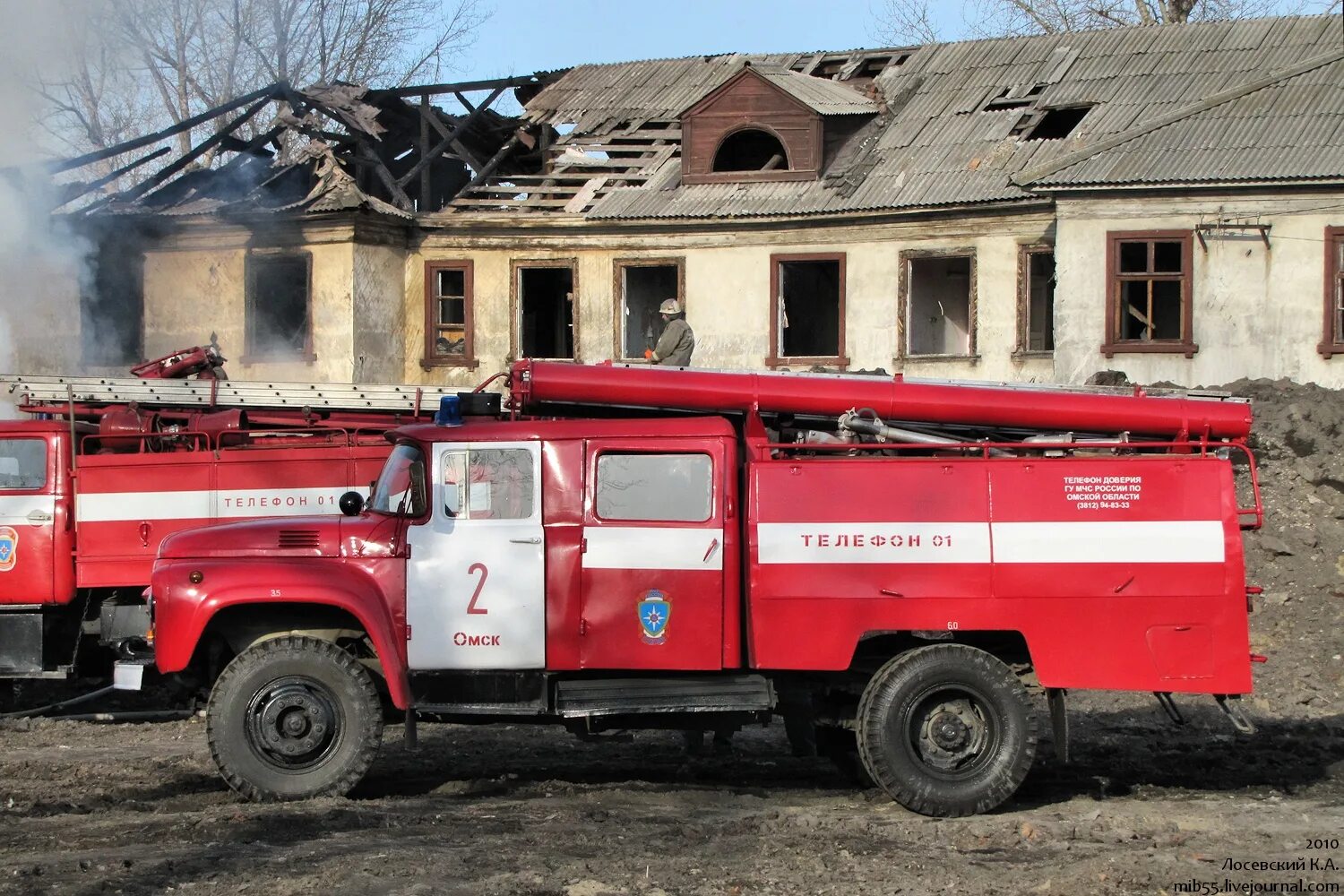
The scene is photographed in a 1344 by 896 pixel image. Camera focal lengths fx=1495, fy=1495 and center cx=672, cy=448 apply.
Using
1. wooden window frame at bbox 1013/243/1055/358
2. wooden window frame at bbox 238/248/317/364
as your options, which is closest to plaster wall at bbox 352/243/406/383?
wooden window frame at bbox 238/248/317/364

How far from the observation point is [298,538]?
966 centimetres

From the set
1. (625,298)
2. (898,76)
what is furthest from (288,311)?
(898,76)

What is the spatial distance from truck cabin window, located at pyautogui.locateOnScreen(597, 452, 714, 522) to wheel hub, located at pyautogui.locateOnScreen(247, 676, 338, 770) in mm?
2188

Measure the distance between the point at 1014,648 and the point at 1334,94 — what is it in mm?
15122

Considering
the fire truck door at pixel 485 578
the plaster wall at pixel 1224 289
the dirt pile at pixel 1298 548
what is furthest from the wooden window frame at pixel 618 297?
the fire truck door at pixel 485 578

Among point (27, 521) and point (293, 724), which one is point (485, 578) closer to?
point (293, 724)

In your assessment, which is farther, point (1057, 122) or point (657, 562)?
point (1057, 122)

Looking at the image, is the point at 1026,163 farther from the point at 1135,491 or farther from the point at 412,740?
the point at 412,740

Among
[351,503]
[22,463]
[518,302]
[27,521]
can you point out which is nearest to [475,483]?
[351,503]

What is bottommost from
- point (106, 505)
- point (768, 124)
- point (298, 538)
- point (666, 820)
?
point (666, 820)

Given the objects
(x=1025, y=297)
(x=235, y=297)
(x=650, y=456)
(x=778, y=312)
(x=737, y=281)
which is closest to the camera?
(x=650, y=456)

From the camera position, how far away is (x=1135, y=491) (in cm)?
931

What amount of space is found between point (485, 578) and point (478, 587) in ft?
0.24

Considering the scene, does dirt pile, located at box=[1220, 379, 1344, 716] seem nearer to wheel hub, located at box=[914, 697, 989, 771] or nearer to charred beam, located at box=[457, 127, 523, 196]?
wheel hub, located at box=[914, 697, 989, 771]
